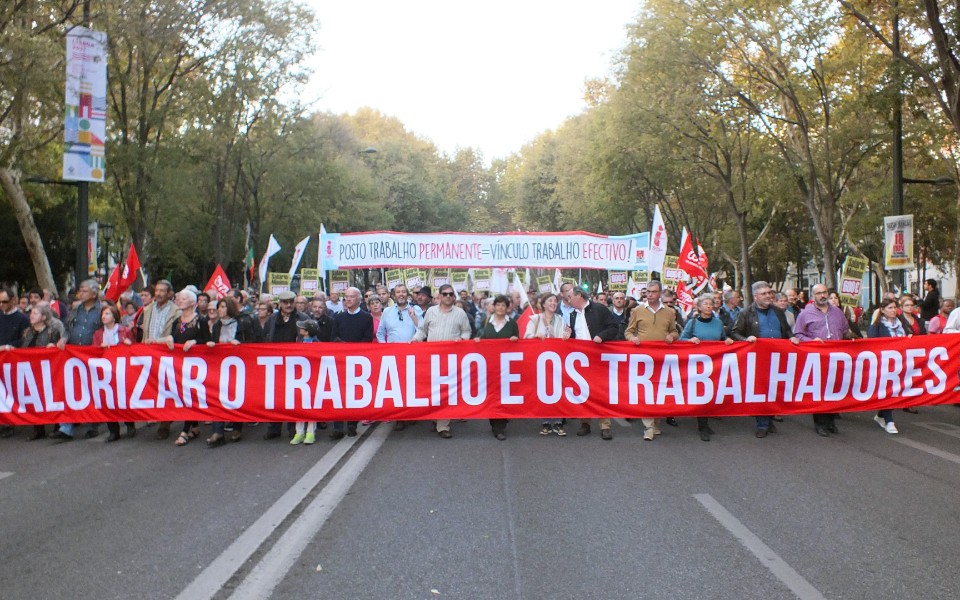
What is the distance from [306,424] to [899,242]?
1283 centimetres

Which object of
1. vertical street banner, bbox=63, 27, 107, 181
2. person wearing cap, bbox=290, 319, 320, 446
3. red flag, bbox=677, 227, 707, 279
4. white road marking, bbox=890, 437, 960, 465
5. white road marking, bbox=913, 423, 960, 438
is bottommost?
white road marking, bbox=913, 423, 960, 438

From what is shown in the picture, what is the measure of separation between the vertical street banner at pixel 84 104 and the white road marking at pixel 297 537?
9810 mm

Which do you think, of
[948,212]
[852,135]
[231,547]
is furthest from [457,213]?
[231,547]

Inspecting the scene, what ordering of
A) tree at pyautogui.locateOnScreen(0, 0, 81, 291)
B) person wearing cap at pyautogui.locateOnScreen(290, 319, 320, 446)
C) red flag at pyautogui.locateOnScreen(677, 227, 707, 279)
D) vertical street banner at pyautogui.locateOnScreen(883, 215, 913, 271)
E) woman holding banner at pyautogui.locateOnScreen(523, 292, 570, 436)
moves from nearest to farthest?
person wearing cap at pyautogui.locateOnScreen(290, 319, 320, 446) → woman holding banner at pyautogui.locateOnScreen(523, 292, 570, 436) → tree at pyautogui.locateOnScreen(0, 0, 81, 291) → vertical street banner at pyautogui.locateOnScreen(883, 215, 913, 271) → red flag at pyautogui.locateOnScreen(677, 227, 707, 279)

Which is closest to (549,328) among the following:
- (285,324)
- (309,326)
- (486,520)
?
(309,326)

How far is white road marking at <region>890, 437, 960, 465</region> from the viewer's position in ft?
27.3

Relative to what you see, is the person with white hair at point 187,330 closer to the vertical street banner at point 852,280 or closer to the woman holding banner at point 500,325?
the woman holding banner at point 500,325

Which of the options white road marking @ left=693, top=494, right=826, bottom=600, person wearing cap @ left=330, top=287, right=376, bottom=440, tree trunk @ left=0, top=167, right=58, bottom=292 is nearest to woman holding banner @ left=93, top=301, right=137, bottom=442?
person wearing cap @ left=330, top=287, right=376, bottom=440

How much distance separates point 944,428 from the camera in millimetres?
10430

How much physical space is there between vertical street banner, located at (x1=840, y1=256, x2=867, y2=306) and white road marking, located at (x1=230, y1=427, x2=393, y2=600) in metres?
11.7

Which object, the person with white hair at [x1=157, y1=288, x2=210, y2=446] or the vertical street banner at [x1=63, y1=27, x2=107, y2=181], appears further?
the vertical street banner at [x1=63, y1=27, x2=107, y2=181]

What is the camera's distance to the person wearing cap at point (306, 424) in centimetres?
954

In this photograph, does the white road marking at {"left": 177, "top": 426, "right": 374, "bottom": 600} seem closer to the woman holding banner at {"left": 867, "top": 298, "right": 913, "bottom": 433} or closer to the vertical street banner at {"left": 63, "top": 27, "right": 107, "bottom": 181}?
the woman holding banner at {"left": 867, "top": 298, "right": 913, "bottom": 433}

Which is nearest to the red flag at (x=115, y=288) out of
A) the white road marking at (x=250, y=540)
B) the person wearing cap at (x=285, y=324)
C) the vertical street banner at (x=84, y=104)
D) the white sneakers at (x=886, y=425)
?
the vertical street banner at (x=84, y=104)
